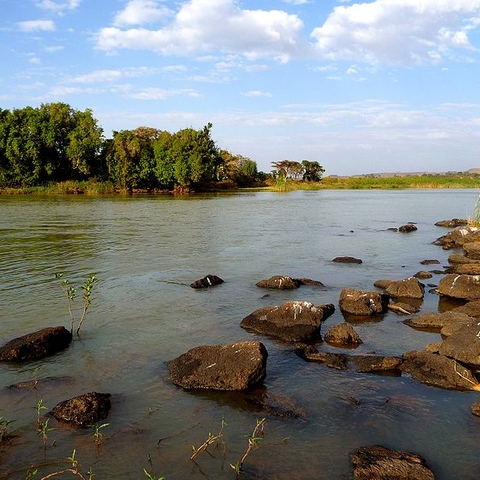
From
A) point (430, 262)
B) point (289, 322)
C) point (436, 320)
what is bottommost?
point (430, 262)

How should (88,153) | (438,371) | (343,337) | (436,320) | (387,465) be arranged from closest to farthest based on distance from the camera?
(387,465)
(438,371)
(343,337)
(436,320)
(88,153)

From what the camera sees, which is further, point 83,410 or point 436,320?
point 436,320

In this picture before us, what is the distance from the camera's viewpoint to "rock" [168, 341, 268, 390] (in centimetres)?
841

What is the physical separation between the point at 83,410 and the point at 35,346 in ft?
10.4

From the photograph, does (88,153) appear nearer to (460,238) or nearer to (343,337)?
(460,238)

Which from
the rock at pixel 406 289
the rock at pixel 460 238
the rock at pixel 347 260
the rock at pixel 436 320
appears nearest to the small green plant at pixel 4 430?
the rock at pixel 436 320

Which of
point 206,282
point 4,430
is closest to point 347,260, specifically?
point 206,282

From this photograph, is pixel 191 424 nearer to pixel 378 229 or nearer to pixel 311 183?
pixel 378 229

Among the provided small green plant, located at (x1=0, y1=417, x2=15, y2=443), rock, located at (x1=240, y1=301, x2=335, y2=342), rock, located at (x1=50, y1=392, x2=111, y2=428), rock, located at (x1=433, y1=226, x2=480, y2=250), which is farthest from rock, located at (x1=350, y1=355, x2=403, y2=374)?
rock, located at (x1=433, y1=226, x2=480, y2=250)

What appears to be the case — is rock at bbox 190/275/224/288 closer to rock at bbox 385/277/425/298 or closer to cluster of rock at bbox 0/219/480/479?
cluster of rock at bbox 0/219/480/479

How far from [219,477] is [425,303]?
10220mm

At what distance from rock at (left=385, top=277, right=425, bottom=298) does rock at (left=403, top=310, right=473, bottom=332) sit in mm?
2577

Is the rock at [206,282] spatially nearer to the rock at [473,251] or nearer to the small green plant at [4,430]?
the small green plant at [4,430]

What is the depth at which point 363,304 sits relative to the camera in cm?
1302
